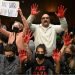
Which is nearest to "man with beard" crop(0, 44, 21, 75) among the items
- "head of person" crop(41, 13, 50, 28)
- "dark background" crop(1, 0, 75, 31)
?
"head of person" crop(41, 13, 50, 28)

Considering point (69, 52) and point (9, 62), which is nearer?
point (9, 62)

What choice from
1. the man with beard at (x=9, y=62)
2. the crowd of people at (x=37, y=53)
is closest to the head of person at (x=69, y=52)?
the crowd of people at (x=37, y=53)

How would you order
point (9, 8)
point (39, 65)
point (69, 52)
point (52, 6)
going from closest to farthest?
point (39, 65) → point (69, 52) → point (9, 8) → point (52, 6)

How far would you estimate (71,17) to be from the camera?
14430 millimetres

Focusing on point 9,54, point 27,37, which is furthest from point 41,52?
point 27,37

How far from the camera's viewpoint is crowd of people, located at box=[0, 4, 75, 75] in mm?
6566

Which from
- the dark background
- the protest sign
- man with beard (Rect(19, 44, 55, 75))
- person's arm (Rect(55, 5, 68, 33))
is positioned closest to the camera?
man with beard (Rect(19, 44, 55, 75))

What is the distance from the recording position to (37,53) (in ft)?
21.9

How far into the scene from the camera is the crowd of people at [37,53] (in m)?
6.57

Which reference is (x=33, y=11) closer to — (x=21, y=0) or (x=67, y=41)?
(x=67, y=41)

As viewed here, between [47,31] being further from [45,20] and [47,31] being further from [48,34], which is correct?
[45,20]

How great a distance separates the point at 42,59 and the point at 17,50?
81 centimetres

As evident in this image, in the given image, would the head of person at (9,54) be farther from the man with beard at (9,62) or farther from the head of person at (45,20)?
the head of person at (45,20)

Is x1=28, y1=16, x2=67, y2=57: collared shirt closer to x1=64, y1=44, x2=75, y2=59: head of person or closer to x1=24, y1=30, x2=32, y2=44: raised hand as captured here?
x1=24, y1=30, x2=32, y2=44: raised hand
